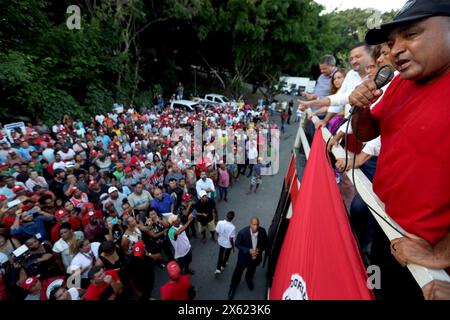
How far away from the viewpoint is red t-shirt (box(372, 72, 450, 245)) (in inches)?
39.6

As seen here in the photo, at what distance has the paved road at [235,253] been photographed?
16.9ft

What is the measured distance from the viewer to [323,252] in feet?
4.69

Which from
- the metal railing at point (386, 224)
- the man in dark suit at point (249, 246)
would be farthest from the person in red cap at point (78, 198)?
the metal railing at point (386, 224)

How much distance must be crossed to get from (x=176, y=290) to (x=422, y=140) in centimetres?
379

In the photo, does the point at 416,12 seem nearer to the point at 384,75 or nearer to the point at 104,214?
the point at 384,75

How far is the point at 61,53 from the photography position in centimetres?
1328

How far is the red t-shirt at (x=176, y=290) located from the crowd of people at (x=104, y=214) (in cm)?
2

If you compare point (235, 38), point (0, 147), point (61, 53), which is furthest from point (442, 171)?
point (235, 38)

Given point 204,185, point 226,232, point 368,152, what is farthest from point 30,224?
point 368,152

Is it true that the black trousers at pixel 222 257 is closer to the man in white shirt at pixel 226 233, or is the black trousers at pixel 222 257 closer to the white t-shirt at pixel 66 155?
the man in white shirt at pixel 226 233

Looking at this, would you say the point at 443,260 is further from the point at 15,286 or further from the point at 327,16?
the point at 327,16

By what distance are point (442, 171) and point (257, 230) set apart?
417 centimetres

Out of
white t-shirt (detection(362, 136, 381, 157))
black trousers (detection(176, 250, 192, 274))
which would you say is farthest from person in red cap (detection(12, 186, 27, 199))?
white t-shirt (detection(362, 136, 381, 157))

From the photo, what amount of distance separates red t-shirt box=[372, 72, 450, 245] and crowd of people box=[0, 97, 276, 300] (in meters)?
3.37
